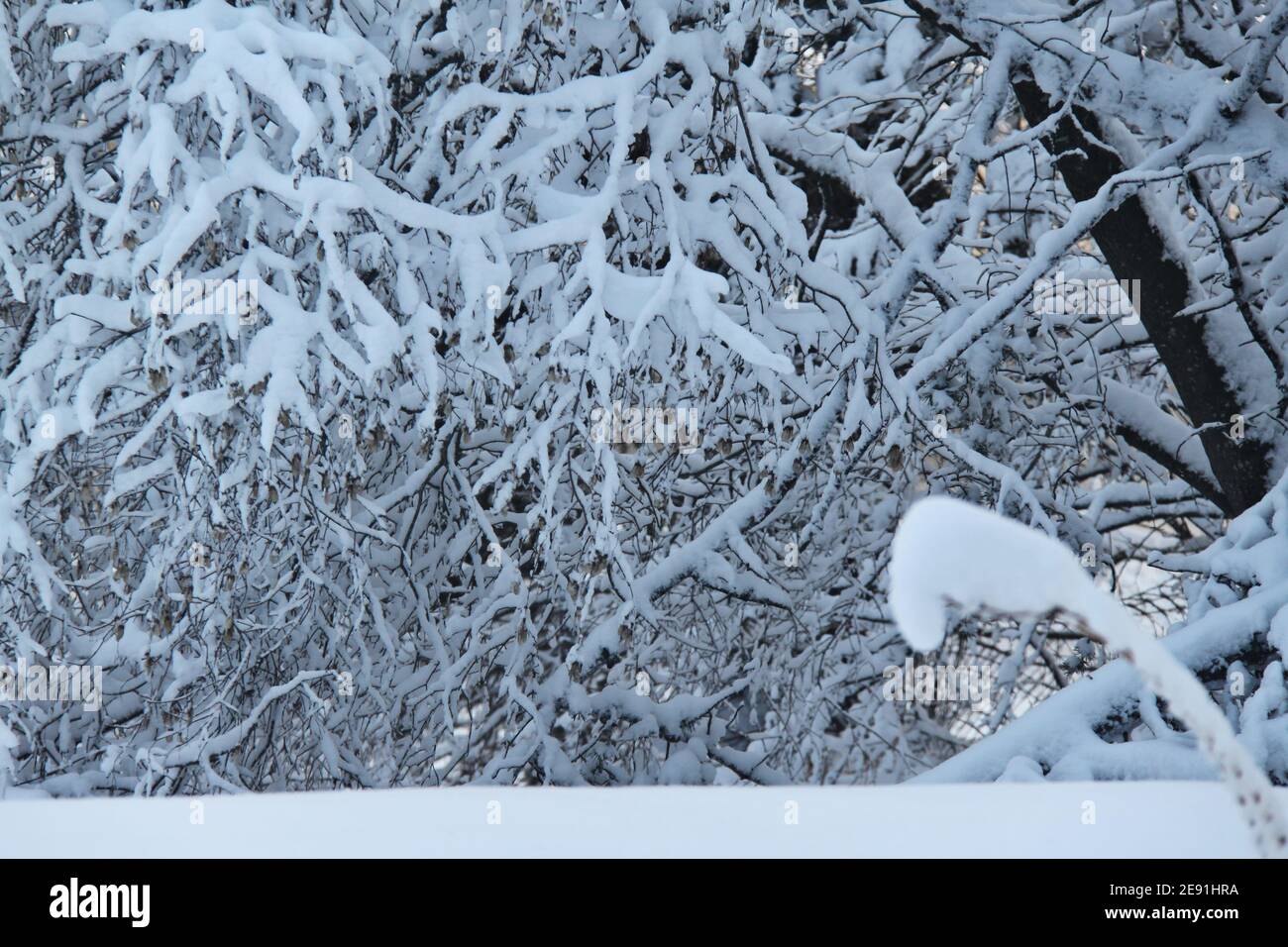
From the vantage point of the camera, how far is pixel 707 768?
11.7 ft

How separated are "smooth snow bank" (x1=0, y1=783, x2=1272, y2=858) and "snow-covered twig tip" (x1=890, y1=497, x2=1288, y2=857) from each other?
5.15ft

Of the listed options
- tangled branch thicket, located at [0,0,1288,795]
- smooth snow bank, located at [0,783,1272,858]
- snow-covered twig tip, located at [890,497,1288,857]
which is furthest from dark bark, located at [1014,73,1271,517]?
snow-covered twig tip, located at [890,497,1288,857]

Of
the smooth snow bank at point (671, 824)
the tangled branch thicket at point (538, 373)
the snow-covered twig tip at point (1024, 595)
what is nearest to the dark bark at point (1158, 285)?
the tangled branch thicket at point (538, 373)

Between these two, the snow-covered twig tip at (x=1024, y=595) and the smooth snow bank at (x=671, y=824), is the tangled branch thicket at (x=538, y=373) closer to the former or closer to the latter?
the smooth snow bank at (x=671, y=824)

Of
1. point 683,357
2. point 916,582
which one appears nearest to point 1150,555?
point 683,357

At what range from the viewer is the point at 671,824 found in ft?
9.29

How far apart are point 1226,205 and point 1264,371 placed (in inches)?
29.9

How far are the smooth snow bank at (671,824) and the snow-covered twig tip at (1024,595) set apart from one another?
157cm

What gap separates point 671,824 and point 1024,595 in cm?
193

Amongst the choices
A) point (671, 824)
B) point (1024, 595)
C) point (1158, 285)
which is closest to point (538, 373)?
point (671, 824)

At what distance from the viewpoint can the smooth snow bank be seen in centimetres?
262

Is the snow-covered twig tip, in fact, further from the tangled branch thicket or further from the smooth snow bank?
the tangled branch thicket

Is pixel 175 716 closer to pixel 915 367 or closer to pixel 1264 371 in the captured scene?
pixel 915 367

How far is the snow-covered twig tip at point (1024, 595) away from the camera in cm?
103
